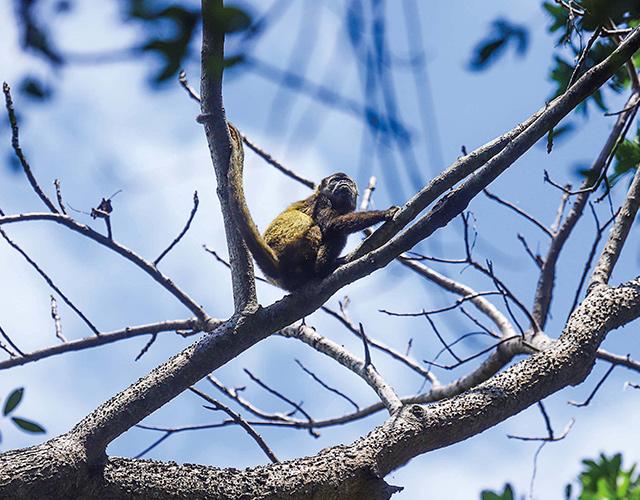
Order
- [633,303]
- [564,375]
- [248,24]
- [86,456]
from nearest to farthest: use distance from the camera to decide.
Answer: [248,24] → [86,456] → [564,375] → [633,303]

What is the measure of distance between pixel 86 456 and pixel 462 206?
5.58ft

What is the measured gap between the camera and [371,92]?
1.36m

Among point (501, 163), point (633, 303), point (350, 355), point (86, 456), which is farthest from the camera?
point (350, 355)

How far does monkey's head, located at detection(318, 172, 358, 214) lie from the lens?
16.6 feet

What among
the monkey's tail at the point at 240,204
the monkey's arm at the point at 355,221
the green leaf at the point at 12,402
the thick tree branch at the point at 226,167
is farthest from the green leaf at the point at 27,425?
the monkey's arm at the point at 355,221

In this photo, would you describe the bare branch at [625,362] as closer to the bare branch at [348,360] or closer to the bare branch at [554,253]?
the bare branch at [554,253]

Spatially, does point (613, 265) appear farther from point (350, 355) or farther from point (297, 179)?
point (297, 179)

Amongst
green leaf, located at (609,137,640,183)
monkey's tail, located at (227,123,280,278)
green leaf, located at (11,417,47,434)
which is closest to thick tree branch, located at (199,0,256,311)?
monkey's tail, located at (227,123,280,278)

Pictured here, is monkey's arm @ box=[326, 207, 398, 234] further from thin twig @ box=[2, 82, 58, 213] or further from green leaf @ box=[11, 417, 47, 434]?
green leaf @ box=[11, 417, 47, 434]

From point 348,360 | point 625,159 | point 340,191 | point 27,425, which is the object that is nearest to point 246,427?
point 348,360

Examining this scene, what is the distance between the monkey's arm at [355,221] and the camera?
4.05m

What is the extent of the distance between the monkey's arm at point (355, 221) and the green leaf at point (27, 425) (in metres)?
2.15

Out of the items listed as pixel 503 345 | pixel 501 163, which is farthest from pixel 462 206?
pixel 503 345

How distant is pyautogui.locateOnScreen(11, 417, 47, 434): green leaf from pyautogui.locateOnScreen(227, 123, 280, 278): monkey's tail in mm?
1373
